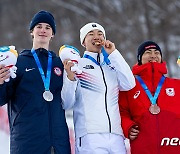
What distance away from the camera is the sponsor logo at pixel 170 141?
5.08 meters

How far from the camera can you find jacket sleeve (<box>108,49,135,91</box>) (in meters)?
5.05

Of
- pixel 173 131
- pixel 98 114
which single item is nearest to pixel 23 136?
pixel 98 114

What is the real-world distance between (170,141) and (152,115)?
312 millimetres

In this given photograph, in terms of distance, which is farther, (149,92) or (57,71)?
(149,92)

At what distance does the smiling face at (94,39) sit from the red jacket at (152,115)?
20.4 inches

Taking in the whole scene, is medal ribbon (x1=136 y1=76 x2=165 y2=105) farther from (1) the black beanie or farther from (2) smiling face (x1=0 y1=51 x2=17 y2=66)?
(2) smiling face (x1=0 y1=51 x2=17 y2=66)

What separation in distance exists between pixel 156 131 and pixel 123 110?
404 millimetres

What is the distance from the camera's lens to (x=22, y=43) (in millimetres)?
29703

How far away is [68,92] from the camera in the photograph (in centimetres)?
478

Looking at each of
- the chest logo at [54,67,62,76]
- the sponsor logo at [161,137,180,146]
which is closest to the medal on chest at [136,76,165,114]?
the sponsor logo at [161,137,180,146]

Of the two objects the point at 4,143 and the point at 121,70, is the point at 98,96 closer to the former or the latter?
the point at 121,70

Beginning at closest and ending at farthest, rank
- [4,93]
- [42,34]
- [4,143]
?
[4,93], [42,34], [4,143]

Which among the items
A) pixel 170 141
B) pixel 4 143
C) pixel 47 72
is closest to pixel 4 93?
pixel 47 72

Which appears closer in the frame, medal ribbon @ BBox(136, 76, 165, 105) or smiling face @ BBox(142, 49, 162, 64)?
medal ribbon @ BBox(136, 76, 165, 105)
